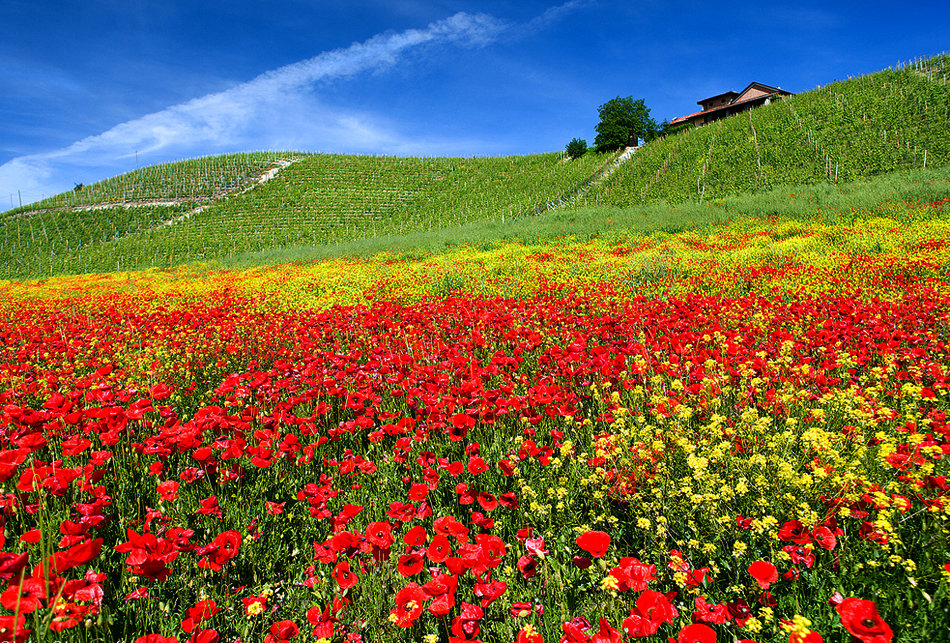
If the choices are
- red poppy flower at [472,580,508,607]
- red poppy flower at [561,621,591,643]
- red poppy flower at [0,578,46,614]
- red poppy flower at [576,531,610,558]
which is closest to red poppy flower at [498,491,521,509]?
red poppy flower at [472,580,508,607]

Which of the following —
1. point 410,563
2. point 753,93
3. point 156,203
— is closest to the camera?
point 410,563

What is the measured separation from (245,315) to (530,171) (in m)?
56.9

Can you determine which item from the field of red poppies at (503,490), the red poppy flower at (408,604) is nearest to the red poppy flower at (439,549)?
the field of red poppies at (503,490)

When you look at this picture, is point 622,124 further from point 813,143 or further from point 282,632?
point 282,632

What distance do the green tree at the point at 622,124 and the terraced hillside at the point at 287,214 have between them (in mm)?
2703

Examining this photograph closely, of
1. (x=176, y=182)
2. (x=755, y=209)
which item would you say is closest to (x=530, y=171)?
(x=755, y=209)

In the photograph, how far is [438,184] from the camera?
6331cm

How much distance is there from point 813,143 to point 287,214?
49.9 m

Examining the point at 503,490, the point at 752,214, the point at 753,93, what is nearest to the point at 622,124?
the point at 753,93

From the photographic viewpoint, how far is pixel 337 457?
3154 mm

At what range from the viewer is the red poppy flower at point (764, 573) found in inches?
52.8

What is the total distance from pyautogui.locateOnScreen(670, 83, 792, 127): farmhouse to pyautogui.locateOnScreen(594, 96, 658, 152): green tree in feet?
28.7

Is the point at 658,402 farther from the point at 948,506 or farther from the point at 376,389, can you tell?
the point at 376,389

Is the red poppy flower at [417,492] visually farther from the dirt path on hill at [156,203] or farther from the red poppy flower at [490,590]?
the dirt path on hill at [156,203]
